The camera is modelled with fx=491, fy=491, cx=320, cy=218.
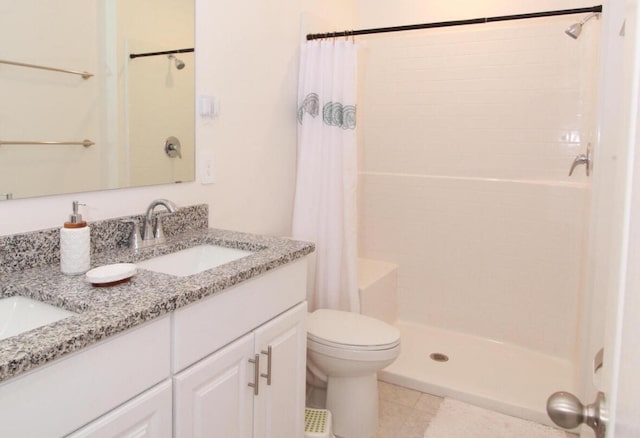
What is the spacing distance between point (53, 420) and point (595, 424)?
879 millimetres

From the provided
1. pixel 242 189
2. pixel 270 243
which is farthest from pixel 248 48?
pixel 270 243

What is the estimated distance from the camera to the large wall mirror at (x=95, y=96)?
1.33 meters

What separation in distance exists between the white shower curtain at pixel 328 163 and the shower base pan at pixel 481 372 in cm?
63

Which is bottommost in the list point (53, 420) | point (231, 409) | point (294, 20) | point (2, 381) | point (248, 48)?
point (231, 409)

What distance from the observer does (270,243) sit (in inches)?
66.4

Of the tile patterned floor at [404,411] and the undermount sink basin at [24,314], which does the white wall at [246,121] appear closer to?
the undermount sink basin at [24,314]

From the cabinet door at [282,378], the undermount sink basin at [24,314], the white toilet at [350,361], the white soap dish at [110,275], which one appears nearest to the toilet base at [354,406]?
the white toilet at [350,361]

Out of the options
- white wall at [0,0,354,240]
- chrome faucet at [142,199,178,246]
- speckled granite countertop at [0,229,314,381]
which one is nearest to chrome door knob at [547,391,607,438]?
speckled granite countertop at [0,229,314,381]

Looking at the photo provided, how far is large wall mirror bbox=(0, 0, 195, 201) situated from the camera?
1330 mm

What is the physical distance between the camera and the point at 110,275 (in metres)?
1.17

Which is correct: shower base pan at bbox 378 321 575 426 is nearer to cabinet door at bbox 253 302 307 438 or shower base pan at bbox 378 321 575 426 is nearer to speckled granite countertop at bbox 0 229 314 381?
cabinet door at bbox 253 302 307 438

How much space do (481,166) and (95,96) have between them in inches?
90.0

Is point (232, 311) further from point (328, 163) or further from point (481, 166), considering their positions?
point (481, 166)

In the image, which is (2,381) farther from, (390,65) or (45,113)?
(390,65)
